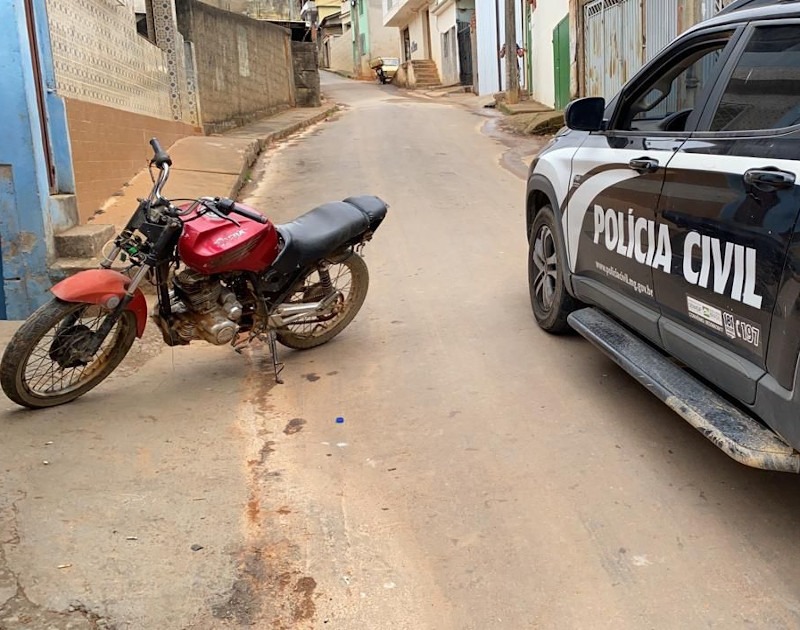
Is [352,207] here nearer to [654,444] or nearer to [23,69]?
[654,444]

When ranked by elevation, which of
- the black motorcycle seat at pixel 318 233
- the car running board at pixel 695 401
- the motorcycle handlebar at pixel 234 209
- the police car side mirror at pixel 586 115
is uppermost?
the police car side mirror at pixel 586 115

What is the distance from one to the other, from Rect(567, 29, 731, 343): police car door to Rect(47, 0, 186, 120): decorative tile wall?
522 centimetres

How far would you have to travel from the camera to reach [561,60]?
18219 millimetres

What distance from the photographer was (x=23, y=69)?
6.29 m

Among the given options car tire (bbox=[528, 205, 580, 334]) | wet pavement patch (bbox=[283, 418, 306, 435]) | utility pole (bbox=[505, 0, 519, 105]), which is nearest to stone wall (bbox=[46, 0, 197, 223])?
wet pavement patch (bbox=[283, 418, 306, 435])

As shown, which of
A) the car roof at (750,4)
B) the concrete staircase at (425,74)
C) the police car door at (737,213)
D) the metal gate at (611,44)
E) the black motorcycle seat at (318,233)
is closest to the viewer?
the police car door at (737,213)

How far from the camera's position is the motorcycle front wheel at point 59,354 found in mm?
4070

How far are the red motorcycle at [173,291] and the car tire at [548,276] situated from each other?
49.2 inches

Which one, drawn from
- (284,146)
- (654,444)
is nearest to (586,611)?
(654,444)

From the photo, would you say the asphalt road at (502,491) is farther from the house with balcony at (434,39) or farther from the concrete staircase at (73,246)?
the house with balcony at (434,39)

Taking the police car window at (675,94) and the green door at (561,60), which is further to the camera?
the green door at (561,60)

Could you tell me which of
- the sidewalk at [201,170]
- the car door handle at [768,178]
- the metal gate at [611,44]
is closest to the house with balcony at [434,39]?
the metal gate at [611,44]

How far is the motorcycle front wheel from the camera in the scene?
4070 millimetres

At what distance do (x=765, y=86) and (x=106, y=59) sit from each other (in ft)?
25.3
